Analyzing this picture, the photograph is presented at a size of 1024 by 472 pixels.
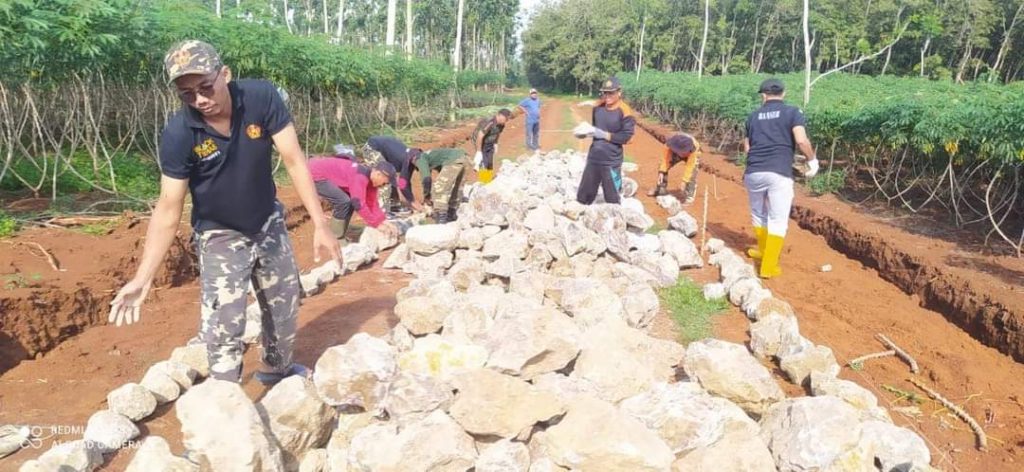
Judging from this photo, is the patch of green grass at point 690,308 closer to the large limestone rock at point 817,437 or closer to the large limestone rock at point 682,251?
the large limestone rock at point 682,251

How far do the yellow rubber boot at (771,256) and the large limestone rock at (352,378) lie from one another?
12.8 ft

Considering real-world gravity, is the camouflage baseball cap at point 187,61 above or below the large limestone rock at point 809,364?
above

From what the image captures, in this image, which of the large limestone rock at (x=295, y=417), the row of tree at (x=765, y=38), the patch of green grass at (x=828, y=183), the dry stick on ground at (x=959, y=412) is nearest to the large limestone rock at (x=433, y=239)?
the large limestone rock at (x=295, y=417)

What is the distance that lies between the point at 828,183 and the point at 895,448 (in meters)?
8.17

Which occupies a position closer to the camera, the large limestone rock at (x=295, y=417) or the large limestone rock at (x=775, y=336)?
the large limestone rock at (x=295, y=417)


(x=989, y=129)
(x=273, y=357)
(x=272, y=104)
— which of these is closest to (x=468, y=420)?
(x=273, y=357)

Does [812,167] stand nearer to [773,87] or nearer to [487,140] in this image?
[773,87]

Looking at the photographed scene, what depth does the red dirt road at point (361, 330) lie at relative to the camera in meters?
3.03

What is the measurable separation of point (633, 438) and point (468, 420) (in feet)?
2.02

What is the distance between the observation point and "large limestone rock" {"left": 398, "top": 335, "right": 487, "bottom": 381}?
2.67m

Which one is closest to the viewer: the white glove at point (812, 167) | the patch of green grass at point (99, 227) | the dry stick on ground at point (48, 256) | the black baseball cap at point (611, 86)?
the dry stick on ground at point (48, 256)

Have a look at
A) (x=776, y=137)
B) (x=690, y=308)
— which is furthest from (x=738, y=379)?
(x=776, y=137)

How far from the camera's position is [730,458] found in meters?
2.20

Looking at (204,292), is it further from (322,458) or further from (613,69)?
(613,69)
